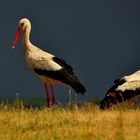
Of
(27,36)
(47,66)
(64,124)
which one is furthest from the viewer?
(27,36)

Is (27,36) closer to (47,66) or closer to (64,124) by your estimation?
(47,66)

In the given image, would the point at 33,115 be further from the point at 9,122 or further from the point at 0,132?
the point at 0,132

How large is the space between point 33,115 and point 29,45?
5.55 m

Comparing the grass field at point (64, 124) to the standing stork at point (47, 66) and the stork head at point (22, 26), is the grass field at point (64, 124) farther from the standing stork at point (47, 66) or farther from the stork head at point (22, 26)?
the stork head at point (22, 26)

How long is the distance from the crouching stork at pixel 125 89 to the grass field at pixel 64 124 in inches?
109

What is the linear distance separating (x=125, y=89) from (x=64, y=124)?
5.48 m

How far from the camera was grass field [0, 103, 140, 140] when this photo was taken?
8508mm

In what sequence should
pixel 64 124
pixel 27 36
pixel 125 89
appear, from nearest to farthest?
pixel 64 124
pixel 125 89
pixel 27 36

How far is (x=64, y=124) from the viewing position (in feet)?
32.2

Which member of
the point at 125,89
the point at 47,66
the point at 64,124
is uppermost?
the point at 47,66

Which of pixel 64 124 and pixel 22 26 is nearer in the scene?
pixel 64 124

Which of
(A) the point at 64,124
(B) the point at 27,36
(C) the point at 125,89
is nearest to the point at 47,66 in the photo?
(B) the point at 27,36

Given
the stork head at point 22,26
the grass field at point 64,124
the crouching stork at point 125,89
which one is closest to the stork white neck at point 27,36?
the stork head at point 22,26

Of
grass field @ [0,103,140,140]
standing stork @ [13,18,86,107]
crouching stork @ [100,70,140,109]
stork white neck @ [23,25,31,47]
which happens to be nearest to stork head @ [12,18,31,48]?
stork white neck @ [23,25,31,47]
